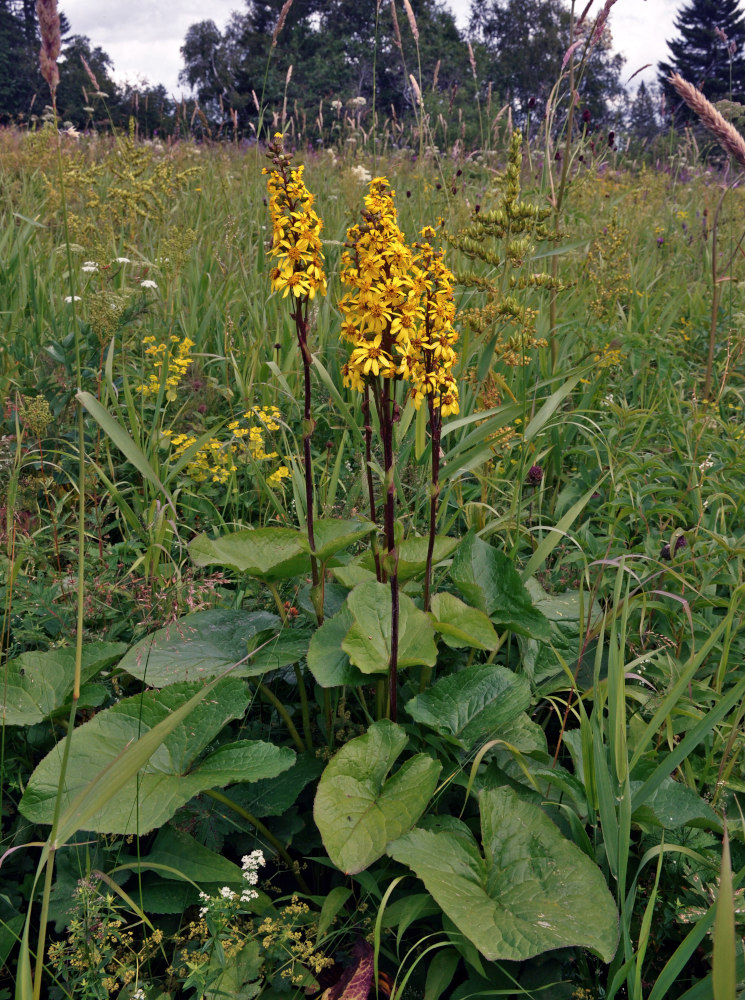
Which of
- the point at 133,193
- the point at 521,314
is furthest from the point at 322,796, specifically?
the point at 133,193

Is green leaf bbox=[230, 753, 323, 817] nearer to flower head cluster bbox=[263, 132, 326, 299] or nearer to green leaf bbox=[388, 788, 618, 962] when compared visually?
green leaf bbox=[388, 788, 618, 962]

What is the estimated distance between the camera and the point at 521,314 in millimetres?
1901

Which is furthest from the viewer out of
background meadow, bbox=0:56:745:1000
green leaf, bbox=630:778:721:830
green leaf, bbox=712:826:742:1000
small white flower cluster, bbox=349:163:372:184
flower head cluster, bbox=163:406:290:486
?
small white flower cluster, bbox=349:163:372:184

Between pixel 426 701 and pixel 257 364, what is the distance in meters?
1.74

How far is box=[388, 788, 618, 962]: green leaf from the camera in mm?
971

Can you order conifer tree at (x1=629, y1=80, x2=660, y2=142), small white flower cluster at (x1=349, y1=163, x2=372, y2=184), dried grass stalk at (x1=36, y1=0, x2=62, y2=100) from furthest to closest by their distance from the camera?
conifer tree at (x1=629, y1=80, x2=660, y2=142)
small white flower cluster at (x1=349, y1=163, x2=372, y2=184)
dried grass stalk at (x1=36, y1=0, x2=62, y2=100)

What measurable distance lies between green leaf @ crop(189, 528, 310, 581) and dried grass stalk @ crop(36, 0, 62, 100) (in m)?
0.90

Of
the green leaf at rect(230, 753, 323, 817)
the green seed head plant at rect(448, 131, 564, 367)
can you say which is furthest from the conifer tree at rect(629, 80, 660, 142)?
the green leaf at rect(230, 753, 323, 817)

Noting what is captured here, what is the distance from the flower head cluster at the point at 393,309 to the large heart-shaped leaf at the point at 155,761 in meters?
0.68

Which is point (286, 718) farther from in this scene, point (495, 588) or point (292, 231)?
point (292, 231)

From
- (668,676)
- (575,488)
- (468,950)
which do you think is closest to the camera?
(468,950)

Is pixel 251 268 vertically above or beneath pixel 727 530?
above

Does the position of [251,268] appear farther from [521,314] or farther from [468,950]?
[468,950]

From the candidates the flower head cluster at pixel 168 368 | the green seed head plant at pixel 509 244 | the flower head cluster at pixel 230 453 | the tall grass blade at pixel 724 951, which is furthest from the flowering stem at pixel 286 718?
the flower head cluster at pixel 168 368
